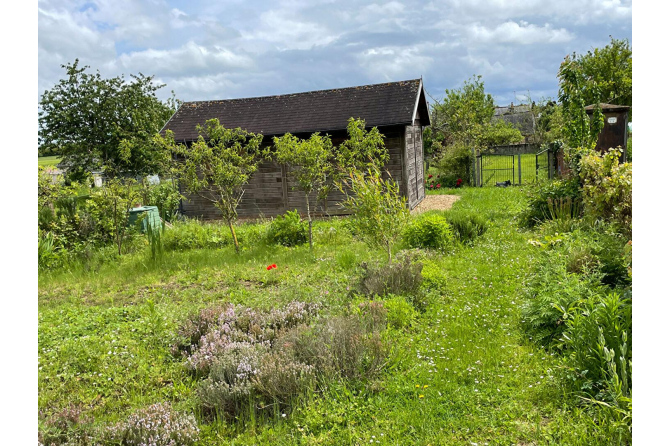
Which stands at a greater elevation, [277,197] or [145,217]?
[277,197]

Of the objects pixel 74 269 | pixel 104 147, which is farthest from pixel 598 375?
pixel 104 147

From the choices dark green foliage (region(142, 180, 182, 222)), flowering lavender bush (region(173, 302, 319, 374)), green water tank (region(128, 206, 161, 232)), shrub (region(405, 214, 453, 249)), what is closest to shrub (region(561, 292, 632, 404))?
flowering lavender bush (region(173, 302, 319, 374))

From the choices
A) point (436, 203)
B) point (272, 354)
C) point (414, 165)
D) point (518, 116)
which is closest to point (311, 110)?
point (414, 165)

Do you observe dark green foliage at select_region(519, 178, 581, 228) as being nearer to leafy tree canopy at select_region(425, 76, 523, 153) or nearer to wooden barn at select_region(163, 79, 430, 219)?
wooden barn at select_region(163, 79, 430, 219)

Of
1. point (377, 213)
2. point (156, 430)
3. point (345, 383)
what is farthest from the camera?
point (377, 213)

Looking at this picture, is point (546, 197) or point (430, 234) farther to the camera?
point (546, 197)

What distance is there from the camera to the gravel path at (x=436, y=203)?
14.9 metres

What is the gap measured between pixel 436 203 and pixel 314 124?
5.08 m

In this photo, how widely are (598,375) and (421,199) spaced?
46.0 ft

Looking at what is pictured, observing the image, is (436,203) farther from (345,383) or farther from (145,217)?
(345,383)

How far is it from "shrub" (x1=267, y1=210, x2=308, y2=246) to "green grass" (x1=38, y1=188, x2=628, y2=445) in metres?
1.90

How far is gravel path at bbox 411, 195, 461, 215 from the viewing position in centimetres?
1486

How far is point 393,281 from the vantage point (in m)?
6.13

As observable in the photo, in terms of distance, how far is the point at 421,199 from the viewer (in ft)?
56.8
